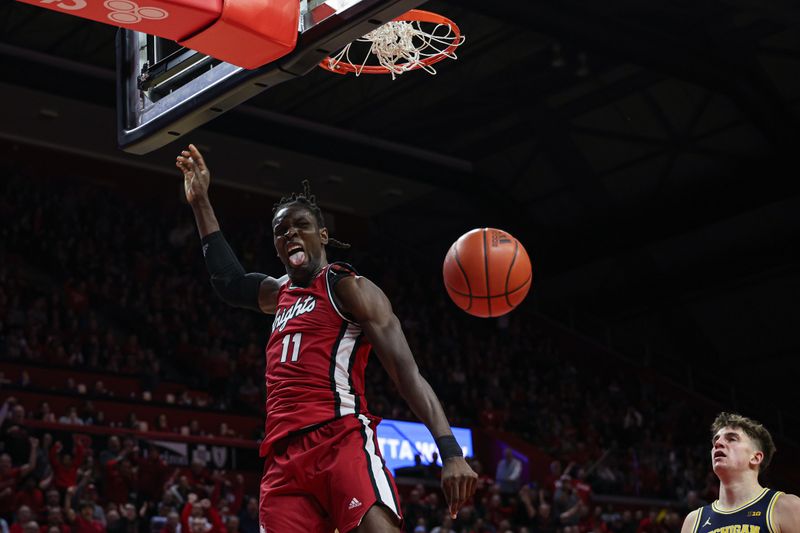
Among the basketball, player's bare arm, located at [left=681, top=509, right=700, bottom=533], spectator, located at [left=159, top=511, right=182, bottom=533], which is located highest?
the basketball

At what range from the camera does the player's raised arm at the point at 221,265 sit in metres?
4.44

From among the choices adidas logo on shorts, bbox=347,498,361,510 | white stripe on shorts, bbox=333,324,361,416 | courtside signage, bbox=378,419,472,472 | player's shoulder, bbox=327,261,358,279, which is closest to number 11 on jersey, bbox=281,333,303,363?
white stripe on shorts, bbox=333,324,361,416

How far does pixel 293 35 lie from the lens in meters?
4.21

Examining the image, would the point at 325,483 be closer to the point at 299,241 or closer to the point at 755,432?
the point at 299,241

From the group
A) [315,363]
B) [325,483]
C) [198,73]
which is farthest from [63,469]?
[325,483]

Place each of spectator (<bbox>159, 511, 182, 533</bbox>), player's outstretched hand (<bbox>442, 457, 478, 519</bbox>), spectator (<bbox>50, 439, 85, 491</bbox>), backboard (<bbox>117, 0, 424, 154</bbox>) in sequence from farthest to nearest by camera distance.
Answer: spectator (<bbox>50, 439, 85, 491</bbox>)
spectator (<bbox>159, 511, 182, 533</bbox>)
backboard (<bbox>117, 0, 424, 154</bbox>)
player's outstretched hand (<bbox>442, 457, 478, 519</bbox>)

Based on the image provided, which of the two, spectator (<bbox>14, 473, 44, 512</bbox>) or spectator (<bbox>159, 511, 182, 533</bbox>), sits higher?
spectator (<bbox>14, 473, 44, 512</bbox>)

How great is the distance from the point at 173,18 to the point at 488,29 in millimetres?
13818

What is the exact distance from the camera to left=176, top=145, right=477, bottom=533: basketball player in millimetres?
3660

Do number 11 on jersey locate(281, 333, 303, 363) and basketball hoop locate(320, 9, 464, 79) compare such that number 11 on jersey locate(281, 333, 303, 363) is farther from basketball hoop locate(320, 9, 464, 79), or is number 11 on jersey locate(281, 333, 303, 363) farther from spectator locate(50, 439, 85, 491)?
spectator locate(50, 439, 85, 491)

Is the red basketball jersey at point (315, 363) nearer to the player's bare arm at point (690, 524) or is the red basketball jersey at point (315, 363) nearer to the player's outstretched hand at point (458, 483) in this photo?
the player's outstretched hand at point (458, 483)

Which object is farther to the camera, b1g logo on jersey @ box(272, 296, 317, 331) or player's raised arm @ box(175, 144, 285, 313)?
player's raised arm @ box(175, 144, 285, 313)

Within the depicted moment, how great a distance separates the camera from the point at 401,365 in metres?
3.76

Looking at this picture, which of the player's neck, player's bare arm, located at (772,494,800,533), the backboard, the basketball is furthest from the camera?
the basketball
